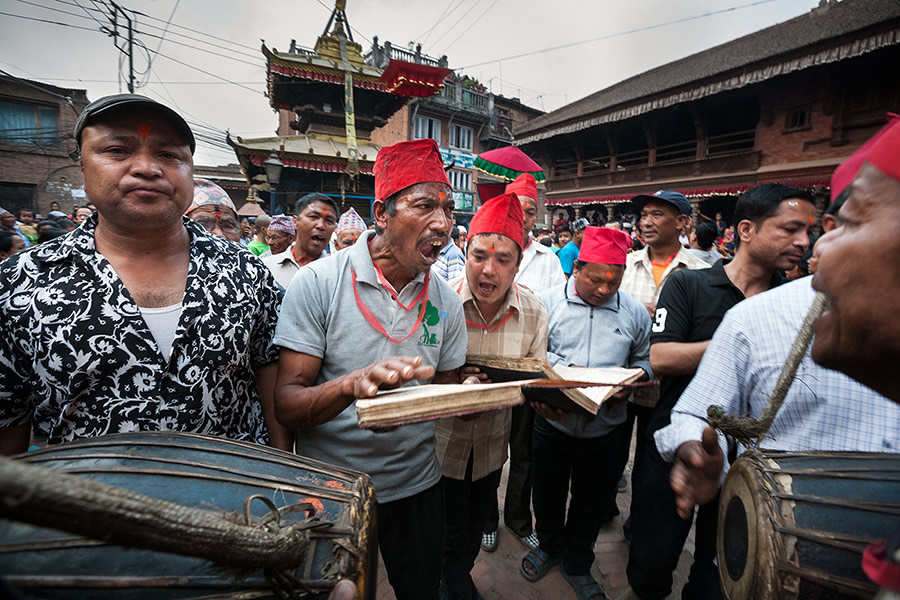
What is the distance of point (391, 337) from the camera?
165 cm

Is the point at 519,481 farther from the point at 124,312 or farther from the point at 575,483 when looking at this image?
the point at 124,312

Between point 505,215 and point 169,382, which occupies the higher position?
point 505,215

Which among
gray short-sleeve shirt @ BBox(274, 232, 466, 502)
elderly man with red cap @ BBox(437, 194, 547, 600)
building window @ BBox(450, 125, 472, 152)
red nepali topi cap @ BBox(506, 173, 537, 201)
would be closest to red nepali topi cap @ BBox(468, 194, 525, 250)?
elderly man with red cap @ BBox(437, 194, 547, 600)

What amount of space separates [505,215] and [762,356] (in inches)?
58.2

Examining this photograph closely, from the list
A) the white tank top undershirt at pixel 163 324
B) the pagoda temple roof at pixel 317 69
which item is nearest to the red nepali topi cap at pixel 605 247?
the white tank top undershirt at pixel 163 324

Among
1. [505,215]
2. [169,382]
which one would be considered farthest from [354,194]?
[169,382]

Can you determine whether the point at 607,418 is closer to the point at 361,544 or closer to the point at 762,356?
the point at 762,356

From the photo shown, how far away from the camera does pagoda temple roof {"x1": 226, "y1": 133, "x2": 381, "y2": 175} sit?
47.8 ft

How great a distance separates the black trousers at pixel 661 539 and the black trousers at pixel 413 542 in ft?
4.00

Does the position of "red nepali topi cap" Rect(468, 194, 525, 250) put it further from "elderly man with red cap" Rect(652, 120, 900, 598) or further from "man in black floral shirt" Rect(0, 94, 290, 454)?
"man in black floral shirt" Rect(0, 94, 290, 454)

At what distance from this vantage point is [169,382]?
126 cm

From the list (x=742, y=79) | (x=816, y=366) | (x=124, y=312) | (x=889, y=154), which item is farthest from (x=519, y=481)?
(x=742, y=79)

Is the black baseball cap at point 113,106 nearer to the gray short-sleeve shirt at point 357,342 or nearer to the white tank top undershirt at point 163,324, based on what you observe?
the white tank top undershirt at point 163,324

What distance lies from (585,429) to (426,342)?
138cm
